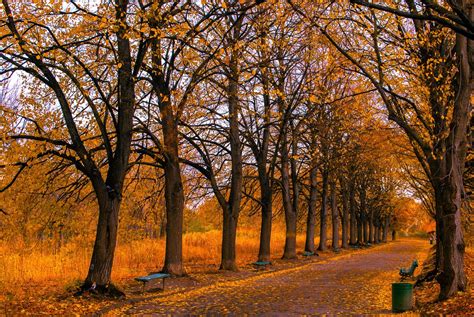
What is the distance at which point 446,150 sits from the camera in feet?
35.3

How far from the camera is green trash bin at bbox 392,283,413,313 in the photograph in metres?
10.1

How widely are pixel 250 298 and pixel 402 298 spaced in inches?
150

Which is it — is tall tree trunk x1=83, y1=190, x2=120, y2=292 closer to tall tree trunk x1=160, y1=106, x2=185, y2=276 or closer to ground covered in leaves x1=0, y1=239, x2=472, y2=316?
ground covered in leaves x1=0, y1=239, x2=472, y2=316

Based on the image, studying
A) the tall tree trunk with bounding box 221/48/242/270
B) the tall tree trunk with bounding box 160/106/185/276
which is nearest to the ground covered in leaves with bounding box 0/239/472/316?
the tall tree trunk with bounding box 160/106/185/276

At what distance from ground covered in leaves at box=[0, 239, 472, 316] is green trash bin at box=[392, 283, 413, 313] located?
261 mm

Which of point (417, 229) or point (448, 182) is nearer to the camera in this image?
point (448, 182)

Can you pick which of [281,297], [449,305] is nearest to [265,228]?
[281,297]

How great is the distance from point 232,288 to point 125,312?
499 cm

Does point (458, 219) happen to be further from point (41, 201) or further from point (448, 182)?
point (41, 201)

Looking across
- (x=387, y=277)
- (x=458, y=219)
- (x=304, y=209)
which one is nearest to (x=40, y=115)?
(x=458, y=219)

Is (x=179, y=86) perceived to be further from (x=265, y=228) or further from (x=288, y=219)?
(x=288, y=219)

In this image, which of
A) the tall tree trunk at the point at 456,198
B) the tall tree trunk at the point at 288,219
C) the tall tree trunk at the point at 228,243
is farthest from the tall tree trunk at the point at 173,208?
the tall tree trunk at the point at 288,219

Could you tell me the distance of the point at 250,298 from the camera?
12.0 m

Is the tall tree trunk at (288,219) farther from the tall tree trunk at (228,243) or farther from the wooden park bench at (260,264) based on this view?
the tall tree trunk at (228,243)
